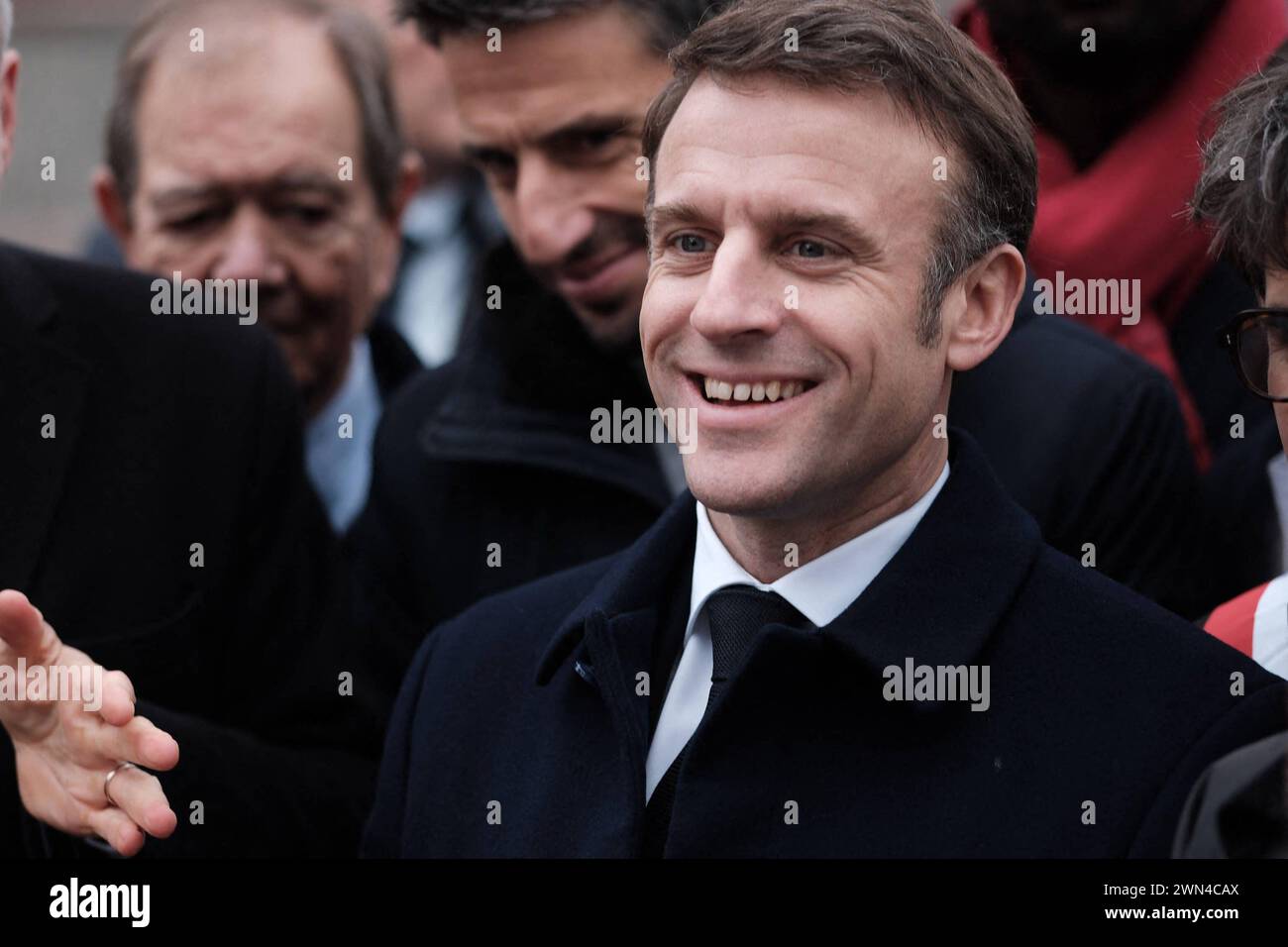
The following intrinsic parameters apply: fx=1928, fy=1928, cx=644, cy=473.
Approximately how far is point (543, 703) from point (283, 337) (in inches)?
→ 62.4

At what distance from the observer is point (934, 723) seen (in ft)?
7.06

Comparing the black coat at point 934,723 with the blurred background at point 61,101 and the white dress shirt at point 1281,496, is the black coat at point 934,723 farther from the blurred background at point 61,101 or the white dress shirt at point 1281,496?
the blurred background at point 61,101

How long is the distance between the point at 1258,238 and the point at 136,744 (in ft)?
4.63

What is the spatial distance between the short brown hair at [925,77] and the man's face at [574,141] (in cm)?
82

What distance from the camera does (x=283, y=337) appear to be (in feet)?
12.5

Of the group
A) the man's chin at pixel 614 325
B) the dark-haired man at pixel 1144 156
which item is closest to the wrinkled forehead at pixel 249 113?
the man's chin at pixel 614 325

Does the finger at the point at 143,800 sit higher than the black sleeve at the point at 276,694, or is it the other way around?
the black sleeve at the point at 276,694

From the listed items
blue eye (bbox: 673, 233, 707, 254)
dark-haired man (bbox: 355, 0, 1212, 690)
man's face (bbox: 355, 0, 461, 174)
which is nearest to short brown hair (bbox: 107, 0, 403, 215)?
dark-haired man (bbox: 355, 0, 1212, 690)

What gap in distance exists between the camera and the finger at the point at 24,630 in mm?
2213

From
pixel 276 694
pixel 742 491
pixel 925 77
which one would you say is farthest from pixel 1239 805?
pixel 276 694

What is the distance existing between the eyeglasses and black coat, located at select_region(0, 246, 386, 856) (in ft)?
4.75
